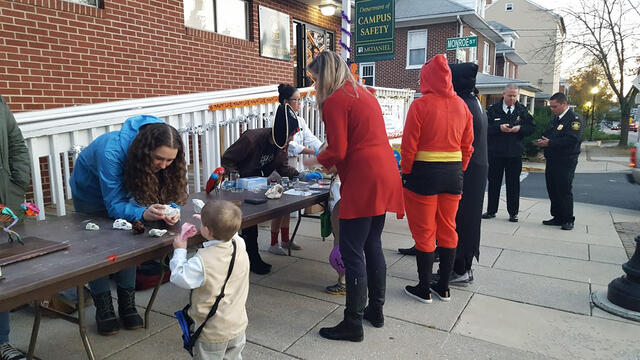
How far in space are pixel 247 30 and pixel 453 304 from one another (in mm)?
6490

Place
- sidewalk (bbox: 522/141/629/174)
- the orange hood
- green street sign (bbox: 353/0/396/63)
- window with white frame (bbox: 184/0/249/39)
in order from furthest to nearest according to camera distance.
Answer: sidewalk (bbox: 522/141/629/174), green street sign (bbox: 353/0/396/63), window with white frame (bbox: 184/0/249/39), the orange hood

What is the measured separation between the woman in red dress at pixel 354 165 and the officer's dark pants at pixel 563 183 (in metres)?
4.31

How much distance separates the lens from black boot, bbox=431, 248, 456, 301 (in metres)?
3.69

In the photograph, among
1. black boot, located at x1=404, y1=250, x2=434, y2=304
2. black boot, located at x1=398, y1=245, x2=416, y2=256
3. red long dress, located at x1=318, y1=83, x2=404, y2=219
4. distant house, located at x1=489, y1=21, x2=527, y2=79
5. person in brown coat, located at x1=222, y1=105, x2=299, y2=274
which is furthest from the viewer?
distant house, located at x1=489, y1=21, x2=527, y2=79

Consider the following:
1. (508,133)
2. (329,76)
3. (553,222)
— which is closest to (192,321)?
(329,76)

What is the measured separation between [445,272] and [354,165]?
149 centimetres

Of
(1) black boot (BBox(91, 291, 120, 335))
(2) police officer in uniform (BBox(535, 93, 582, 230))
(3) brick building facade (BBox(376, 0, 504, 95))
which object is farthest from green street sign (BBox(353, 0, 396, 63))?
(3) brick building facade (BBox(376, 0, 504, 95))

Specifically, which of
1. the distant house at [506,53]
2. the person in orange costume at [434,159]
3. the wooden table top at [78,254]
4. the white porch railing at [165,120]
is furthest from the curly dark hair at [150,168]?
the distant house at [506,53]

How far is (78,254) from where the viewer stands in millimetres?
2137

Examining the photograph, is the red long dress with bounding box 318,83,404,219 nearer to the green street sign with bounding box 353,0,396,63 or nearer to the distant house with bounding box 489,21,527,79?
the green street sign with bounding box 353,0,396,63

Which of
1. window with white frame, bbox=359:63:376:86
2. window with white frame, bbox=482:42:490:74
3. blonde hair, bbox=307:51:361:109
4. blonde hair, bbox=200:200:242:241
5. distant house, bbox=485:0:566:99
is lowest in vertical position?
blonde hair, bbox=200:200:242:241

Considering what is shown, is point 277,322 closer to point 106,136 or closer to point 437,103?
point 106,136

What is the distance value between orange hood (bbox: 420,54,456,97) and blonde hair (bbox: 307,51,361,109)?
833 mm

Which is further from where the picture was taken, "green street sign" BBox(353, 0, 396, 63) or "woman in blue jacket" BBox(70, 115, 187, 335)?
"green street sign" BBox(353, 0, 396, 63)
